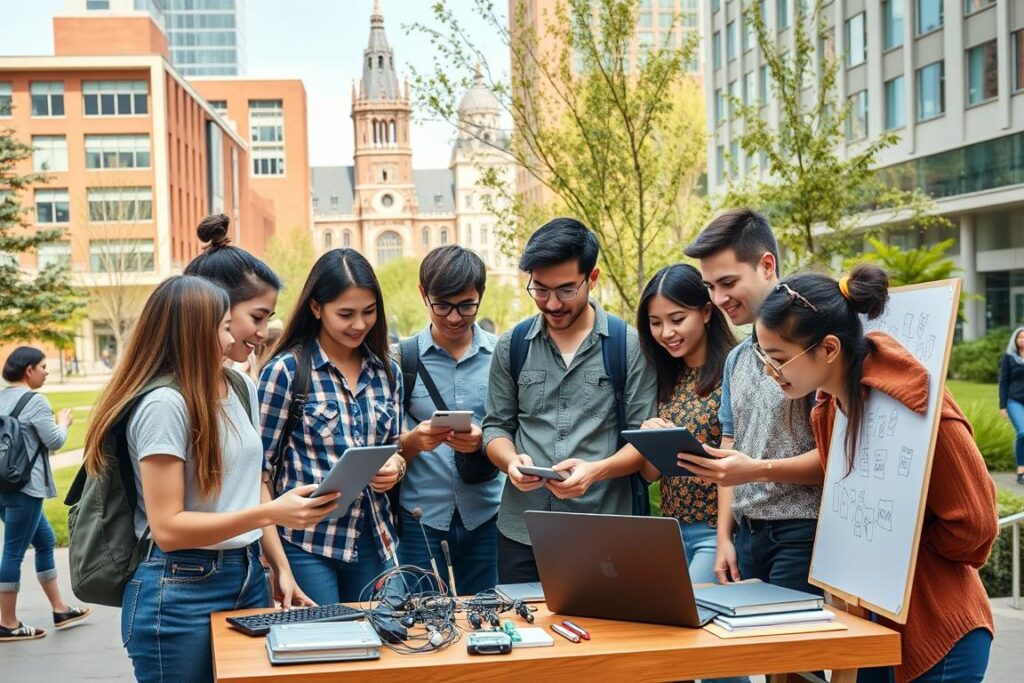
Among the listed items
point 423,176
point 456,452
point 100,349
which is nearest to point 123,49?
point 100,349

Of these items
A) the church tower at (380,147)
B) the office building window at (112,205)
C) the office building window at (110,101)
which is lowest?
the office building window at (112,205)

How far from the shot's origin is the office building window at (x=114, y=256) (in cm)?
4447

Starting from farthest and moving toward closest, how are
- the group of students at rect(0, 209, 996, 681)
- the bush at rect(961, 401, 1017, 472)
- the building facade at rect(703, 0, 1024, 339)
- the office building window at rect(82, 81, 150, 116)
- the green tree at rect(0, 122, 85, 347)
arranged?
the office building window at rect(82, 81, 150, 116) → the building facade at rect(703, 0, 1024, 339) → the green tree at rect(0, 122, 85, 347) → the bush at rect(961, 401, 1017, 472) → the group of students at rect(0, 209, 996, 681)

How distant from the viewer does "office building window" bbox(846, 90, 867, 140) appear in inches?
1276

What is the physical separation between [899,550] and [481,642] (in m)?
1.11

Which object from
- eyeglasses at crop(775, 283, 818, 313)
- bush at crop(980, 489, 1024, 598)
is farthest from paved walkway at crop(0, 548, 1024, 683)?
eyeglasses at crop(775, 283, 818, 313)

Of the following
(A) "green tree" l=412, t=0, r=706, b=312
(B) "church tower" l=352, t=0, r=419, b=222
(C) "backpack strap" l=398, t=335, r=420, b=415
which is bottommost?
(C) "backpack strap" l=398, t=335, r=420, b=415

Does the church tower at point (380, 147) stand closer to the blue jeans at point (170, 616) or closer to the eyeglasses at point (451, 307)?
the eyeglasses at point (451, 307)

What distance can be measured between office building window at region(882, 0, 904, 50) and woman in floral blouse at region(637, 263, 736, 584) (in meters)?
29.3

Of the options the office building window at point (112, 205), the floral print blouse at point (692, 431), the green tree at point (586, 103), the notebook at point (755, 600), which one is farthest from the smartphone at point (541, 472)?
the office building window at point (112, 205)

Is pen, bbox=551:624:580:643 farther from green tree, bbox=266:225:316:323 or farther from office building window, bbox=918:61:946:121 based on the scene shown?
green tree, bbox=266:225:316:323

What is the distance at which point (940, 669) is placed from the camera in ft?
9.29

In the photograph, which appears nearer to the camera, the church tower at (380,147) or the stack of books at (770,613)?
the stack of books at (770,613)

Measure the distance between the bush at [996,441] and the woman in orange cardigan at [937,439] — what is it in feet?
37.5
